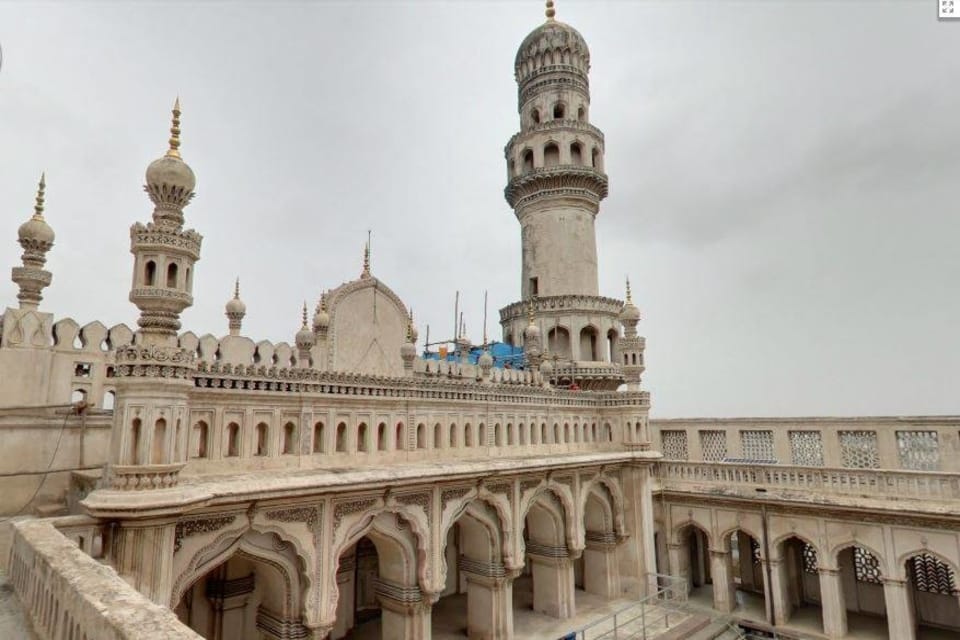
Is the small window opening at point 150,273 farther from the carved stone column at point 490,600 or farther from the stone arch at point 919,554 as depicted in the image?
the stone arch at point 919,554

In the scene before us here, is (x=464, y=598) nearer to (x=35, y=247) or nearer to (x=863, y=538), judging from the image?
(x=863, y=538)

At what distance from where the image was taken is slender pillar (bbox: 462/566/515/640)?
13422mm

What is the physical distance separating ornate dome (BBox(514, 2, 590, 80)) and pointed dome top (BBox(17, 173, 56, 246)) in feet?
74.8

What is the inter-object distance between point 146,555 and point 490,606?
8641 millimetres

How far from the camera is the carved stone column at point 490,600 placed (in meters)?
13.4

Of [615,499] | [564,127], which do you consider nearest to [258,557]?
[615,499]

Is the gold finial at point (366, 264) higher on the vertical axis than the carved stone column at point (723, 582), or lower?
higher

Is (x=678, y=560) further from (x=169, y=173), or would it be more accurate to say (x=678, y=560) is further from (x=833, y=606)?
(x=169, y=173)

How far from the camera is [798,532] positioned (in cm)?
1627

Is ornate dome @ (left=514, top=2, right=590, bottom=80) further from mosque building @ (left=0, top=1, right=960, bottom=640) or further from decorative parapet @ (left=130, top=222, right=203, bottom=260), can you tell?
decorative parapet @ (left=130, top=222, right=203, bottom=260)

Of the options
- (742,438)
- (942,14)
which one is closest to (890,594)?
(742,438)

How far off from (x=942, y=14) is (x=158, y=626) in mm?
13362

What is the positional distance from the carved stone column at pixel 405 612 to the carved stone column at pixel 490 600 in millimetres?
2184

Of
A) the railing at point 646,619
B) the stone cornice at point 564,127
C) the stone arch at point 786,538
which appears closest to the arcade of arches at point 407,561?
the railing at point 646,619
